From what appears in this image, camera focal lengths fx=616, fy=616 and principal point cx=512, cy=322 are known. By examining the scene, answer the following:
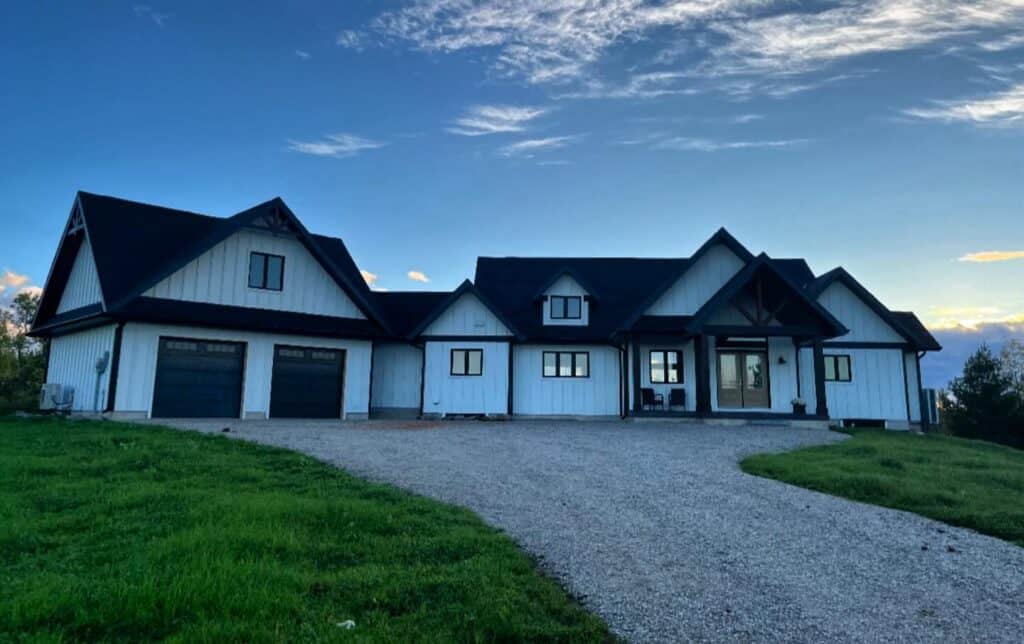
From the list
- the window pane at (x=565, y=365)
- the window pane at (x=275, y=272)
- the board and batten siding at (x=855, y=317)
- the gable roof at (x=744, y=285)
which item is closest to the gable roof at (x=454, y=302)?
the window pane at (x=565, y=365)

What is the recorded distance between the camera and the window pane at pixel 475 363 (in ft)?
79.4

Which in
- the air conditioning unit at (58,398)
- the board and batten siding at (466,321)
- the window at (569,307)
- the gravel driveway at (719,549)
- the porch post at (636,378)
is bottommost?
the gravel driveway at (719,549)

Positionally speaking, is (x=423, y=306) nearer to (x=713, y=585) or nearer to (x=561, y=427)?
(x=561, y=427)

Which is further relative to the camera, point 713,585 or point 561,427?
point 561,427

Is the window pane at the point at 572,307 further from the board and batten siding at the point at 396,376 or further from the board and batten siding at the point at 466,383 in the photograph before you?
the board and batten siding at the point at 396,376

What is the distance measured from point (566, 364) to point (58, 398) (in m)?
17.9

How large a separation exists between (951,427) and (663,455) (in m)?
31.9

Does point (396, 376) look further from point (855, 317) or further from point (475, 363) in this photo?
point (855, 317)

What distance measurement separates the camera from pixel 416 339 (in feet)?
80.0

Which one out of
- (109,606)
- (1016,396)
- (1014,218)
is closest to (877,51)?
(1014,218)

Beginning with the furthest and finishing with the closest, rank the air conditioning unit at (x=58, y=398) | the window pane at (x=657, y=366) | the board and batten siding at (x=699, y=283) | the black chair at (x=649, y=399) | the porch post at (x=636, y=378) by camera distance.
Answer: the window pane at (x=657, y=366) → the board and batten siding at (x=699, y=283) → the black chair at (x=649, y=399) → the porch post at (x=636, y=378) → the air conditioning unit at (x=58, y=398)

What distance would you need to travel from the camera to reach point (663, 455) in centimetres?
1313

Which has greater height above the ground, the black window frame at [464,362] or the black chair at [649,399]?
the black window frame at [464,362]

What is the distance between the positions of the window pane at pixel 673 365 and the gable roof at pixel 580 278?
2274mm
